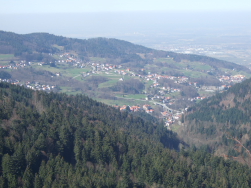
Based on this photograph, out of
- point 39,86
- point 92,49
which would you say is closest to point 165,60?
point 92,49

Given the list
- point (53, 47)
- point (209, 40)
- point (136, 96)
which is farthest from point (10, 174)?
point (209, 40)

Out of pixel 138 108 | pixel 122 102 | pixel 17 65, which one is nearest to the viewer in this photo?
pixel 138 108

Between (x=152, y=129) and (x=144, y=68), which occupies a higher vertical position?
(x=144, y=68)

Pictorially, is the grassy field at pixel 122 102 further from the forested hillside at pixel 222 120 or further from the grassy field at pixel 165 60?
the grassy field at pixel 165 60

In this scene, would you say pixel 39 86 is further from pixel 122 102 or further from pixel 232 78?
pixel 232 78

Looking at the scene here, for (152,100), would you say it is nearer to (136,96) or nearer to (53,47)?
(136,96)
